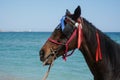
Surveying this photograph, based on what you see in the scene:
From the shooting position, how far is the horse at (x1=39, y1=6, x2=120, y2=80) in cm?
473

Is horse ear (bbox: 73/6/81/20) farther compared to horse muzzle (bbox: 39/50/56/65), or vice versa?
horse muzzle (bbox: 39/50/56/65)

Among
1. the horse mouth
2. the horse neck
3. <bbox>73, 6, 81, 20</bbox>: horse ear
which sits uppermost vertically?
<bbox>73, 6, 81, 20</bbox>: horse ear

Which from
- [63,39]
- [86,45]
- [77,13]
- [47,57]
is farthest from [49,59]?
[77,13]

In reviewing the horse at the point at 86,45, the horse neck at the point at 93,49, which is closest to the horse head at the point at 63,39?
the horse at the point at 86,45

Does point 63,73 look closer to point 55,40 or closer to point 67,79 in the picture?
point 67,79

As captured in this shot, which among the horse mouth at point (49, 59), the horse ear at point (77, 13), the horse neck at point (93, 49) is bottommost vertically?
the horse mouth at point (49, 59)

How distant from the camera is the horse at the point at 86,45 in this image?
15.5ft

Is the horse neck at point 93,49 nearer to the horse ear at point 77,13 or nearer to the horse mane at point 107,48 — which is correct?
the horse mane at point 107,48

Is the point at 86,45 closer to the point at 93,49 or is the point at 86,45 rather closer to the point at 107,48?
the point at 93,49

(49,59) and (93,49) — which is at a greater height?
(93,49)

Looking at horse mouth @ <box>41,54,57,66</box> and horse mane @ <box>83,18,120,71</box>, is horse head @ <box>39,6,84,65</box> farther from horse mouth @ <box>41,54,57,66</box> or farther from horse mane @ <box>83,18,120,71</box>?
horse mane @ <box>83,18,120,71</box>

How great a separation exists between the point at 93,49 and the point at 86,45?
11 cm

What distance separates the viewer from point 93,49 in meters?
4.78

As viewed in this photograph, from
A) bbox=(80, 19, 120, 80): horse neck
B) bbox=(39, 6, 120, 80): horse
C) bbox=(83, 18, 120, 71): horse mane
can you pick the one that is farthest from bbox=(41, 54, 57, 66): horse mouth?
bbox=(83, 18, 120, 71): horse mane
